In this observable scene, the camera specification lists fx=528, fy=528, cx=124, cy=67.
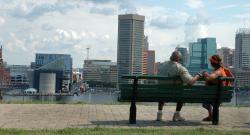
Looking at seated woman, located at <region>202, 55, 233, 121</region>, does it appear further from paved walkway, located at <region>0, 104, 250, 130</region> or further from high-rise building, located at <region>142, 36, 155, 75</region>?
high-rise building, located at <region>142, 36, 155, 75</region>

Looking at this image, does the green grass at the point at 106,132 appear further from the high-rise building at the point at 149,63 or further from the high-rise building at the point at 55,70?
the high-rise building at the point at 55,70

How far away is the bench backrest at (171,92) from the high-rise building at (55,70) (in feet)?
429

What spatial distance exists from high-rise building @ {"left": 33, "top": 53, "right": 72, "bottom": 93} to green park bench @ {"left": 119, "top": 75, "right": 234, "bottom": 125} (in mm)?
130800

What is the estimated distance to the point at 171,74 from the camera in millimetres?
10570

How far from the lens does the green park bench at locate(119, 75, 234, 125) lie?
10164 millimetres

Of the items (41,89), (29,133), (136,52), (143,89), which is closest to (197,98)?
(143,89)

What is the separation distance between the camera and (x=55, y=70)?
154500mm

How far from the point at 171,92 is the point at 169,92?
0.13 feet

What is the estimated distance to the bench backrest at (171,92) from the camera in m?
10.2

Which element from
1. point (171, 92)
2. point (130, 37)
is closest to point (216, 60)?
point (171, 92)

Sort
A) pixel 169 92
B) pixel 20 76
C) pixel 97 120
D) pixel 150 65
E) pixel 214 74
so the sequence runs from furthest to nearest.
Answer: pixel 20 76 → pixel 150 65 → pixel 214 74 → pixel 97 120 → pixel 169 92

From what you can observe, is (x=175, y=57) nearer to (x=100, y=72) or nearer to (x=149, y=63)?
(x=149, y=63)

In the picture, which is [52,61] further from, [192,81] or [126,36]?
[192,81]

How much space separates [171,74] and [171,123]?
101 cm
